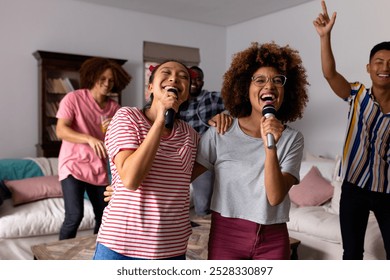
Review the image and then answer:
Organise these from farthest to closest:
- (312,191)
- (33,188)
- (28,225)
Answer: (312,191) → (33,188) → (28,225)

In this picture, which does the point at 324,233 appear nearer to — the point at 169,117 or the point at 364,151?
the point at 364,151

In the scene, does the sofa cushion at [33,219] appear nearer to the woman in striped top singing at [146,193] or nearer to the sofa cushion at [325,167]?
the sofa cushion at [325,167]

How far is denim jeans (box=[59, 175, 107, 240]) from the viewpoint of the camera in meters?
2.20

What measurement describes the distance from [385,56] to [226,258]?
3.55 feet

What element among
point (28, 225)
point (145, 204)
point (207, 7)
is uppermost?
point (207, 7)

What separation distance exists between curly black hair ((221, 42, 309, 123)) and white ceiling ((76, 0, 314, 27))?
2.99 meters

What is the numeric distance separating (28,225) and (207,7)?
2.79m

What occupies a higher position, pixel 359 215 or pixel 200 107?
pixel 200 107

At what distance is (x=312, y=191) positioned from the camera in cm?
323

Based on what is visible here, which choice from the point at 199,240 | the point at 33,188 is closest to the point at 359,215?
the point at 199,240

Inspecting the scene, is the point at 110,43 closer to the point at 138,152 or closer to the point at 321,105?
the point at 321,105

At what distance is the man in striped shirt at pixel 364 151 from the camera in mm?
1602

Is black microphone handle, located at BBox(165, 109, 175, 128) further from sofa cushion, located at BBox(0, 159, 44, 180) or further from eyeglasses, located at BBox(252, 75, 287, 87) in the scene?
sofa cushion, located at BBox(0, 159, 44, 180)

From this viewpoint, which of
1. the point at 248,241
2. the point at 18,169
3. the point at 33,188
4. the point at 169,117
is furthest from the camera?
the point at 18,169
